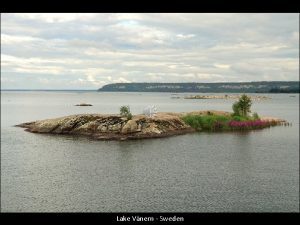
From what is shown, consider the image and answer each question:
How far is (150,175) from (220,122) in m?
41.1

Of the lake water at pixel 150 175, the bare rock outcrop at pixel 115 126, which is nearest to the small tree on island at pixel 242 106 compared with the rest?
the bare rock outcrop at pixel 115 126

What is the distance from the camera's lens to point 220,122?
74.1 metres

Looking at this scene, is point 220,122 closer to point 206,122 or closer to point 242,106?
point 206,122

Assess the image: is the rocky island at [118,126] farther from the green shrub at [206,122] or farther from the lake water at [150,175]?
the lake water at [150,175]

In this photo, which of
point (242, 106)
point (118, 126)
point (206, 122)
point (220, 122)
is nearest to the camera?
point (118, 126)

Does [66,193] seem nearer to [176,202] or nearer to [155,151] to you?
[176,202]

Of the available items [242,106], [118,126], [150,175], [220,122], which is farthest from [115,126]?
[242,106]

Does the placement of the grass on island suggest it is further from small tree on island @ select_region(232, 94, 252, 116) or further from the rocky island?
small tree on island @ select_region(232, 94, 252, 116)

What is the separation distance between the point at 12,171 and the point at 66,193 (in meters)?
10.6

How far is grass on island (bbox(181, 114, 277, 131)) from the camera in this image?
2849 inches

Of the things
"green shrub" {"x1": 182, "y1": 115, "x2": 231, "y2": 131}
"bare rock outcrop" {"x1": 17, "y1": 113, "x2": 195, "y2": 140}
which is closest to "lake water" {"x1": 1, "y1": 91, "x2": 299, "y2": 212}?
"bare rock outcrop" {"x1": 17, "y1": 113, "x2": 195, "y2": 140}

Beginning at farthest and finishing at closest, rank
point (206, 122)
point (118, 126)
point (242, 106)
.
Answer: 1. point (242, 106)
2. point (206, 122)
3. point (118, 126)

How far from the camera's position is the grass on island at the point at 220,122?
72375 mm
